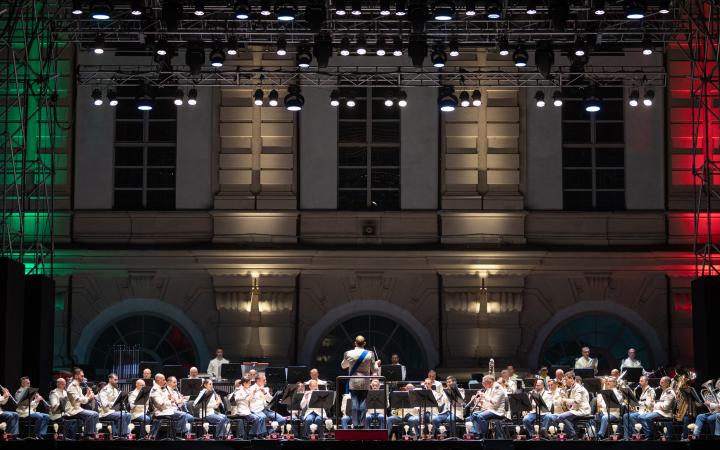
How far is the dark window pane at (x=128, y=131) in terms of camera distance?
2825 cm

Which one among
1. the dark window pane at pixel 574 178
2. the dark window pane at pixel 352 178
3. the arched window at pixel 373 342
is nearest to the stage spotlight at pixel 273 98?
the dark window pane at pixel 352 178

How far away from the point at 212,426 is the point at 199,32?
7667 mm

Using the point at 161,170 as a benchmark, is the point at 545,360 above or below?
below

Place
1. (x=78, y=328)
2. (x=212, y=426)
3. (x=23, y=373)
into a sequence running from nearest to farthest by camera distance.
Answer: (x=212, y=426) < (x=23, y=373) < (x=78, y=328)

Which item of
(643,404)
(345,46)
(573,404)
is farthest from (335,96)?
(643,404)

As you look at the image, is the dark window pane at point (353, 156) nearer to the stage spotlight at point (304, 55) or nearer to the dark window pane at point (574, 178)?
the stage spotlight at point (304, 55)

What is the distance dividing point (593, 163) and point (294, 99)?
7.17 m

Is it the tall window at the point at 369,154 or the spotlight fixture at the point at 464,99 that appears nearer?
the spotlight fixture at the point at 464,99

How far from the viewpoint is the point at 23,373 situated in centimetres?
2397

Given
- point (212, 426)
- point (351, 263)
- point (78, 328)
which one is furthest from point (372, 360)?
point (78, 328)

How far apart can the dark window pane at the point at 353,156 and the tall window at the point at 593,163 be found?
14.7 ft

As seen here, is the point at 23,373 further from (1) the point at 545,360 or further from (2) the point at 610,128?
(2) the point at 610,128

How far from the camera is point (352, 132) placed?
28.4 metres

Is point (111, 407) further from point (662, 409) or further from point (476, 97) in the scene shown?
point (476, 97)
